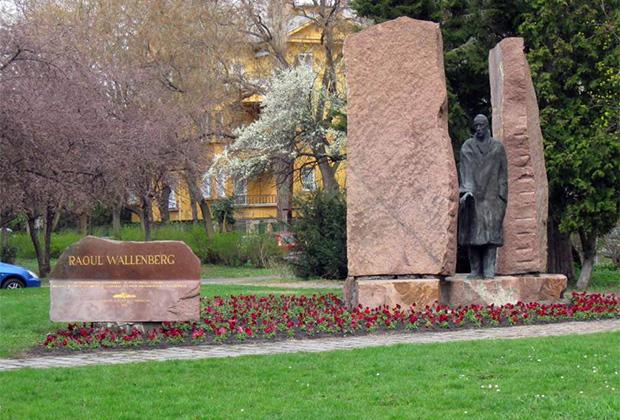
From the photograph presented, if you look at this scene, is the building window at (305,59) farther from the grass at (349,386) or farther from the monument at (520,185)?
the grass at (349,386)

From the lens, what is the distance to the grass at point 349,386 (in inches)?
311

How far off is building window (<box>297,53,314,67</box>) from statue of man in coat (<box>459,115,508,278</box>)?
2496 cm

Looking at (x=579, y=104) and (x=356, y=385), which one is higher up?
(x=579, y=104)

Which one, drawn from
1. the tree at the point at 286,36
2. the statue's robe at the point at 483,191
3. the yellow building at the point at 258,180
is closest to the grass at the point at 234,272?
the yellow building at the point at 258,180

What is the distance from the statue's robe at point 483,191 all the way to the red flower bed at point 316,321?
1197 millimetres

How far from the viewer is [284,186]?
1777 inches

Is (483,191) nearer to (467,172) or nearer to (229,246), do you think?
(467,172)

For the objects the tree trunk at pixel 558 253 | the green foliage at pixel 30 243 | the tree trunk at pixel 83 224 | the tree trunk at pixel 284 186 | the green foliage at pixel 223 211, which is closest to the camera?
the tree trunk at pixel 558 253

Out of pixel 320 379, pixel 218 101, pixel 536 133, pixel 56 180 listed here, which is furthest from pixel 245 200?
pixel 320 379

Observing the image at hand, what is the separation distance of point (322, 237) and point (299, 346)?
15.4m

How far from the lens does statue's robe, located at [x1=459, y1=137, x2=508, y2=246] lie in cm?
1569

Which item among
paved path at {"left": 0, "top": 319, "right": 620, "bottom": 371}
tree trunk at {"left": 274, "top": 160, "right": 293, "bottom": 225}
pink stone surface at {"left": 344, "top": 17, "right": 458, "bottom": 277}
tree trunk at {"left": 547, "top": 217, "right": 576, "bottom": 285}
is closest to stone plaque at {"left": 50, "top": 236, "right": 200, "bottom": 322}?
paved path at {"left": 0, "top": 319, "right": 620, "bottom": 371}

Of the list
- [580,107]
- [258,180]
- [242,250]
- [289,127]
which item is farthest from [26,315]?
[258,180]

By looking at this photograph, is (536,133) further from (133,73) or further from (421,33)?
(133,73)
